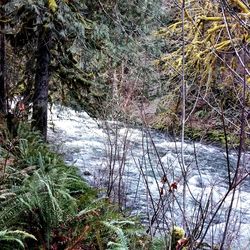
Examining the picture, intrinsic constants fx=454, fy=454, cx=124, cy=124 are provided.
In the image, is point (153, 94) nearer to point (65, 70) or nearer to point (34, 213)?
point (65, 70)

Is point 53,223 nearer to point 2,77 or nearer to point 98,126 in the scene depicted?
point 2,77

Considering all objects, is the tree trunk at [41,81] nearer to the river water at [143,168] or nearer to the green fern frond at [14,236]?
the river water at [143,168]

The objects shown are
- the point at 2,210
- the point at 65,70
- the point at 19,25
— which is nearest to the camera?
the point at 2,210

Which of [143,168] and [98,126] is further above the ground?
[98,126]

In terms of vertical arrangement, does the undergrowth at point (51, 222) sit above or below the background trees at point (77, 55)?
below

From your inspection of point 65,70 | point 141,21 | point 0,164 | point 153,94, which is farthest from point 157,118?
point 0,164

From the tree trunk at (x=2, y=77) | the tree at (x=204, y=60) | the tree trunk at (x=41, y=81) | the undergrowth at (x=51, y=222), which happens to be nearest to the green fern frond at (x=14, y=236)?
the undergrowth at (x=51, y=222)

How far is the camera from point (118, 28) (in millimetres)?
8977

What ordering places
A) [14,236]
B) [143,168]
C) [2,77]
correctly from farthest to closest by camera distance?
[143,168] → [2,77] → [14,236]

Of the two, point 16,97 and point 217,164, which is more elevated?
point 16,97

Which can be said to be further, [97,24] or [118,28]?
[118,28]

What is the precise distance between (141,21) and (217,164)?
4136 millimetres

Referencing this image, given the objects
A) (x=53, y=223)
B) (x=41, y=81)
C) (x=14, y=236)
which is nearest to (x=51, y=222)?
(x=53, y=223)

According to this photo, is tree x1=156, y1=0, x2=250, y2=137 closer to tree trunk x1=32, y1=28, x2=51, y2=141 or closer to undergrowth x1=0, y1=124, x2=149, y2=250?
tree trunk x1=32, y1=28, x2=51, y2=141
